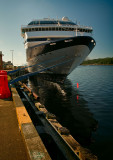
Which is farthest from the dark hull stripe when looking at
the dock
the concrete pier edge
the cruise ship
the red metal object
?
the concrete pier edge

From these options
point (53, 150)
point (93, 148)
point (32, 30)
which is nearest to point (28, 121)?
point (53, 150)

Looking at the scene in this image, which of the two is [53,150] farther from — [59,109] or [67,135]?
[59,109]

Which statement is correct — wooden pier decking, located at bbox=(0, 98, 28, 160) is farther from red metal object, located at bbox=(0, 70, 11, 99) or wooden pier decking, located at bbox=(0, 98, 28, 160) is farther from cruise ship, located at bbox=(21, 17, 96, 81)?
cruise ship, located at bbox=(21, 17, 96, 81)

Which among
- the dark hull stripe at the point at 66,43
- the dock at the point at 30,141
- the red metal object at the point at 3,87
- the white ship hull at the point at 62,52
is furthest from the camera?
the white ship hull at the point at 62,52

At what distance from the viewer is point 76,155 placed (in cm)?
311

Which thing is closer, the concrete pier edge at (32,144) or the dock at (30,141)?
the concrete pier edge at (32,144)

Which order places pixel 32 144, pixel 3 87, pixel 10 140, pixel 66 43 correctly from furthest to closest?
pixel 66 43
pixel 3 87
pixel 10 140
pixel 32 144

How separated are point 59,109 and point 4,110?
4.47 m

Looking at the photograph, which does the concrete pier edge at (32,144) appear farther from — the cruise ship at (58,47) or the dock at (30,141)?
the cruise ship at (58,47)

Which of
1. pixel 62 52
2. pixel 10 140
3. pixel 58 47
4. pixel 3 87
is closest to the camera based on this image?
pixel 10 140

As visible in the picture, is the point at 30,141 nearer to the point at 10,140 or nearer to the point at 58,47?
the point at 10,140

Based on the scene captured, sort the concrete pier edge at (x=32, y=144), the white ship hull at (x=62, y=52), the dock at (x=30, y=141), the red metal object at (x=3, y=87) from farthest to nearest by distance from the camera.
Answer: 1. the white ship hull at (x=62, y=52)
2. the red metal object at (x=3, y=87)
3. the dock at (x=30, y=141)
4. the concrete pier edge at (x=32, y=144)

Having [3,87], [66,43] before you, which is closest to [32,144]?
[3,87]

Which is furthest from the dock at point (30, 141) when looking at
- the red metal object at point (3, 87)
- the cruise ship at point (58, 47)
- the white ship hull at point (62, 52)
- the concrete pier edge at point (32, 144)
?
the white ship hull at point (62, 52)
